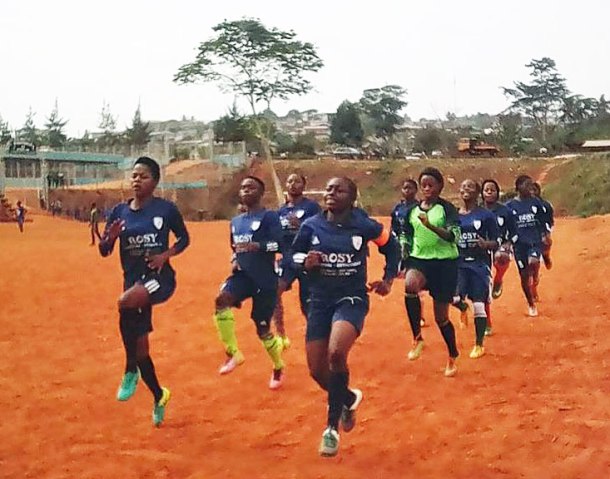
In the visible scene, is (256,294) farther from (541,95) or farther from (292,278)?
(541,95)

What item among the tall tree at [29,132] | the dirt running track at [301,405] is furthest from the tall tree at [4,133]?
the dirt running track at [301,405]

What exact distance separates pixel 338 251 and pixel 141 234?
165cm

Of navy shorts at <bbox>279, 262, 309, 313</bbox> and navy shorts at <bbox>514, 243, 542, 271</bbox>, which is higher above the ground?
navy shorts at <bbox>279, 262, 309, 313</bbox>

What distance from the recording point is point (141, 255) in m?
7.12

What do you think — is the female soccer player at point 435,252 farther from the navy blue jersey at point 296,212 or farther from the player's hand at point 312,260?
the player's hand at point 312,260

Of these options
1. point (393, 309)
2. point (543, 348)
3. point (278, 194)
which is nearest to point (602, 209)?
point (278, 194)

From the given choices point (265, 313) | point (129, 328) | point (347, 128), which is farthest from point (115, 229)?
point (347, 128)

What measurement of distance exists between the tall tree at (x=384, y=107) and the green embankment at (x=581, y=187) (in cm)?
2830

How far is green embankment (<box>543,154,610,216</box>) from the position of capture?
4503 cm

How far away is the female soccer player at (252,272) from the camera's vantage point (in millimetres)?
8398

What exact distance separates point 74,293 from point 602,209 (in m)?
32.5

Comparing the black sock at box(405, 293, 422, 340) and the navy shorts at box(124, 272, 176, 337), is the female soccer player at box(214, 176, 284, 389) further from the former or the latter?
the black sock at box(405, 293, 422, 340)

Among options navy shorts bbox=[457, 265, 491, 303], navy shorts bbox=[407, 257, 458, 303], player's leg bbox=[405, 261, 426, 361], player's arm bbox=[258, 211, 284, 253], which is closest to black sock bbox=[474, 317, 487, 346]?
navy shorts bbox=[457, 265, 491, 303]

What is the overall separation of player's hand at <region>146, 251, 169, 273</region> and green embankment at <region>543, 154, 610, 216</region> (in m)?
39.1
